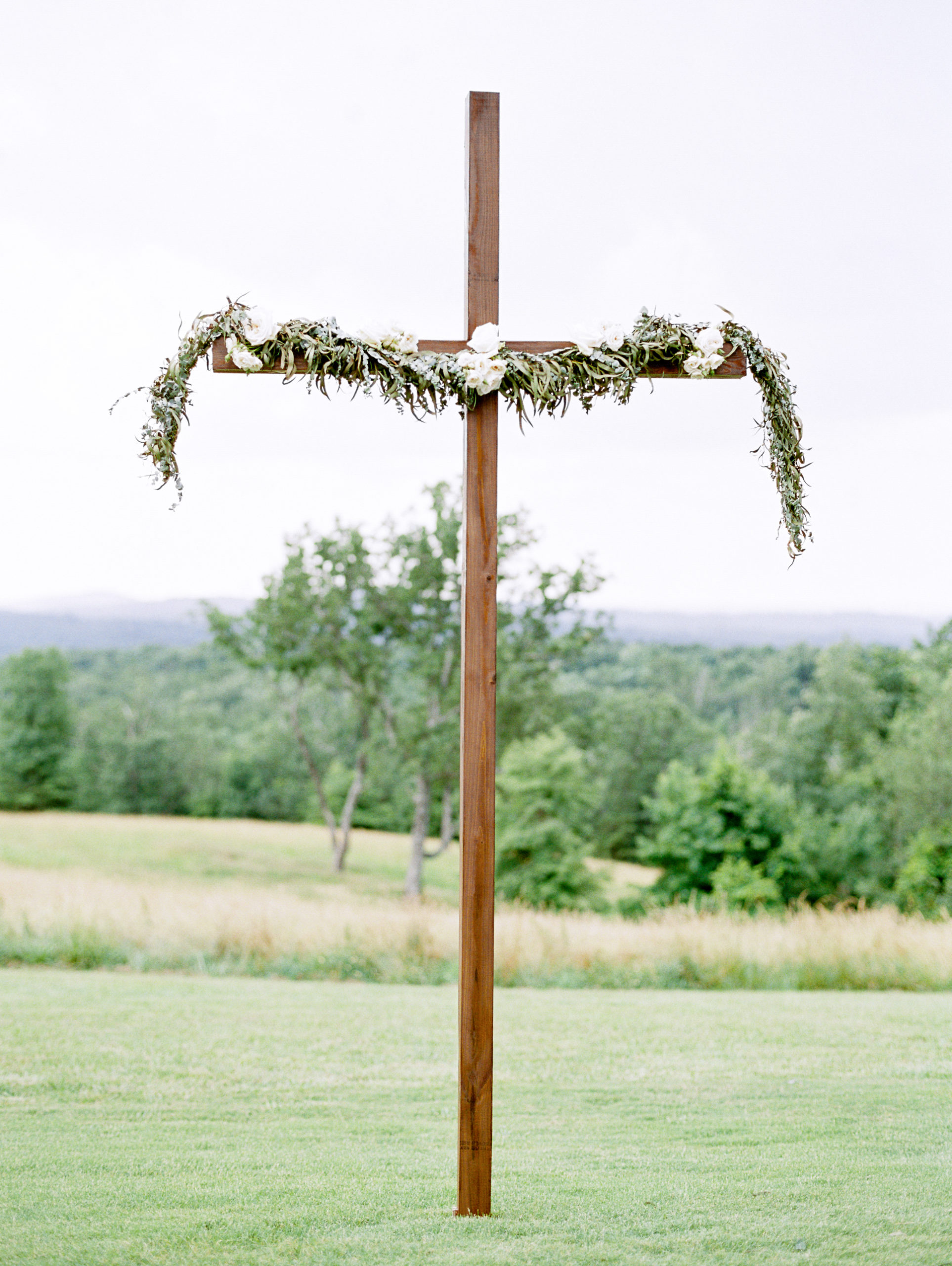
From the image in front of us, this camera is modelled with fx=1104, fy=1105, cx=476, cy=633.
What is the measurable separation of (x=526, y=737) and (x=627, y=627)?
19.2m

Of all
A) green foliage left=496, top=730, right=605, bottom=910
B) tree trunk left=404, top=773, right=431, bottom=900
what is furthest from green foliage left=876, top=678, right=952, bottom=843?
tree trunk left=404, top=773, right=431, bottom=900

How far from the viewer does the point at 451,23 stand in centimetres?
807

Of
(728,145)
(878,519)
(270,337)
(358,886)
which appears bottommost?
(358,886)

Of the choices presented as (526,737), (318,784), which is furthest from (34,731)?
(526,737)

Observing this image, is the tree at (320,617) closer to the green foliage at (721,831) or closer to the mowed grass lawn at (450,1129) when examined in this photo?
the green foliage at (721,831)

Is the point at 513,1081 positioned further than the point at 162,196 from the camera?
No

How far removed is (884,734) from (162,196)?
2328 cm

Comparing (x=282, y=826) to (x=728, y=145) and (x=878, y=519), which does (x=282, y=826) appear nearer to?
(x=878, y=519)

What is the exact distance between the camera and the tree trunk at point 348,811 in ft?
68.7

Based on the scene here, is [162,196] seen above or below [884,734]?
above

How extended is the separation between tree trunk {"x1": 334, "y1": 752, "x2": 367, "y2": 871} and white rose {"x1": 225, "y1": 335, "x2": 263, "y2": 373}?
→ 1787 centimetres

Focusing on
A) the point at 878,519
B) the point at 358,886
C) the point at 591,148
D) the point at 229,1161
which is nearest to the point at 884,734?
the point at 878,519

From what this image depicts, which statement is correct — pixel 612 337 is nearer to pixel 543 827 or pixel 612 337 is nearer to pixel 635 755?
pixel 543 827

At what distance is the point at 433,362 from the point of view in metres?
3.22
